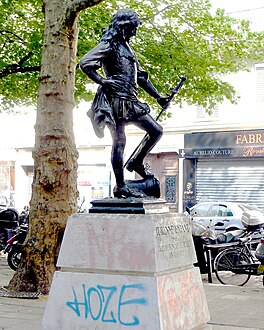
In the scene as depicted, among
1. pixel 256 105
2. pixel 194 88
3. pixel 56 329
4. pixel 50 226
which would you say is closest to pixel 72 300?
pixel 56 329

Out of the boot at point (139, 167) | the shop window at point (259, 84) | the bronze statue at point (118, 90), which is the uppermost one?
the shop window at point (259, 84)

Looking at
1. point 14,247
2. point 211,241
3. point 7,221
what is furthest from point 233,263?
point 7,221

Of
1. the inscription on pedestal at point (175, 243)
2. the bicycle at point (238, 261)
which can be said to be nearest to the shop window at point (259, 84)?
the bicycle at point (238, 261)

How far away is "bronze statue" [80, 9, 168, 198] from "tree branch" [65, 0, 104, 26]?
2.85 meters

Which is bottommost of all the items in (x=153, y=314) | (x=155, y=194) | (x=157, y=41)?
(x=153, y=314)

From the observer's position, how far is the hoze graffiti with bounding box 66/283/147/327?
6102 millimetres

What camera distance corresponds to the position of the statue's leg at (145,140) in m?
6.92

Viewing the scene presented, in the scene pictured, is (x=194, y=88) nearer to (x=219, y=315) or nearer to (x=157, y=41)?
(x=157, y=41)

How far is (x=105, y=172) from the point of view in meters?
30.6

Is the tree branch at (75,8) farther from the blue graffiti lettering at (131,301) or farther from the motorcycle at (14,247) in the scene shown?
the blue graffiti lettering at (131,301)

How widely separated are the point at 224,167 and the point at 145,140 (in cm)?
2018

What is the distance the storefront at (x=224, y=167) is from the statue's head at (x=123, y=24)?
19211mm

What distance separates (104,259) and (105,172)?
79.8ft

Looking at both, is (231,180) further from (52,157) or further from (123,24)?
(123,24)
